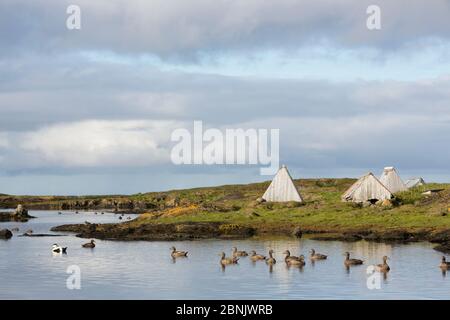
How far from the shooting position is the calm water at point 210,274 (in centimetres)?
3906

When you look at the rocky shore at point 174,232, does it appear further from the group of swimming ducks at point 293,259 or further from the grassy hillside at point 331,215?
the group of swimming ducks at point 293,259

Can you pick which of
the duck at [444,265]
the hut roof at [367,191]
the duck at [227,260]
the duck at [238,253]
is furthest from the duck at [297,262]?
the hut roof at [367,191]

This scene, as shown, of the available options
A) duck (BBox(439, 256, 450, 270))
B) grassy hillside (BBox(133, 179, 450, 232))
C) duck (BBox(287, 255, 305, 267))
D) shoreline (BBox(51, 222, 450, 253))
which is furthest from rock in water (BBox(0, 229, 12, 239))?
duck (BBox(439, 256, 450, 270))

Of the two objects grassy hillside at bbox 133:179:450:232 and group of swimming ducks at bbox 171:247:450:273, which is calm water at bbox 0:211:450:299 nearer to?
group of swimming ducks at bbox 171:247:450:273

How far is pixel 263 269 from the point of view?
48.3 meters

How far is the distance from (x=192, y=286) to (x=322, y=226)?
31.8 m

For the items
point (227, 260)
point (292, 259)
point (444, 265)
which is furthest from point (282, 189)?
point (444, 265)

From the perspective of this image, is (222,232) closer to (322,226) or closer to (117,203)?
(322,226)

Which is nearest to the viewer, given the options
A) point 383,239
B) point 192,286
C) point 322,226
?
point 192,286

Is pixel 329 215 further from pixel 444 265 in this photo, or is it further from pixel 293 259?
pixel 444 265

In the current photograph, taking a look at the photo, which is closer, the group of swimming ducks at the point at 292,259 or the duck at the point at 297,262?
the group of swimming ducks at the point at 292,259
